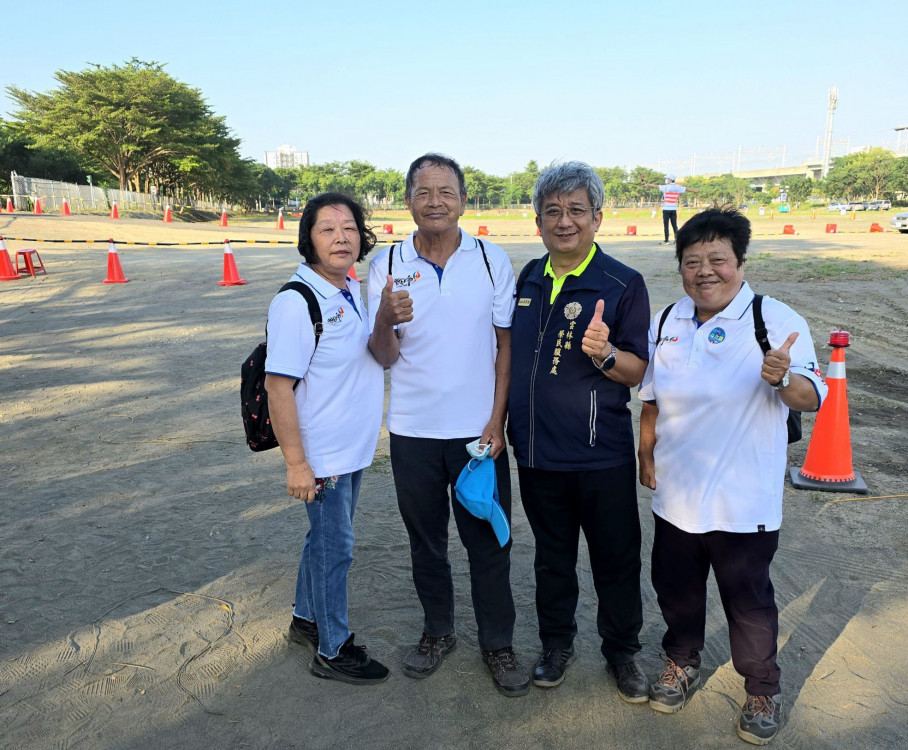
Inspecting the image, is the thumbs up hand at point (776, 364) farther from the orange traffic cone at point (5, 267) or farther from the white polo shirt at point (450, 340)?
the orange traffic cone at point (5, 267)

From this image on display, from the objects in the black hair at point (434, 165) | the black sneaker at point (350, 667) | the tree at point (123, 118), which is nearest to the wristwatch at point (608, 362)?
the black hair at point (434, 165)

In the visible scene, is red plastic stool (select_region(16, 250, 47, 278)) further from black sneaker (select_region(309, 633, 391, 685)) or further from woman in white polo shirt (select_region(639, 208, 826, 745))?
woman in white polo shirt (select_region(639, 208, 826, 745))

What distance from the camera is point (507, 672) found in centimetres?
270

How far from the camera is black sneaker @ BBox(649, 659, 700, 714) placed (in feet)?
8.34

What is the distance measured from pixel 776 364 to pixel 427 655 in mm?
1838

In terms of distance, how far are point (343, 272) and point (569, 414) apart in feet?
3.36

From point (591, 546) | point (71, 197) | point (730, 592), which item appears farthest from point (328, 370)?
point (71, 197)

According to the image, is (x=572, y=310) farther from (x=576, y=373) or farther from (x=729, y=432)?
(x=729, y=432)

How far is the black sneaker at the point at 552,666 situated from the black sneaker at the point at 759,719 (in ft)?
2.23

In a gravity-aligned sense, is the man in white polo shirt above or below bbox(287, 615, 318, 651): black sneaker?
above

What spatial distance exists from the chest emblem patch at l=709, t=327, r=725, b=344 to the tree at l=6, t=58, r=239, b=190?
45.5m

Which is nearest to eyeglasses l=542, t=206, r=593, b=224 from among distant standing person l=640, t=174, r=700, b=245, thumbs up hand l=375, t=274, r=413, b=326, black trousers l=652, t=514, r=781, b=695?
thumbs up hand l=375, t=274, r=413, b=326

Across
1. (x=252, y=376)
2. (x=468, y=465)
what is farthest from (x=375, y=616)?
(x=252, y=376)

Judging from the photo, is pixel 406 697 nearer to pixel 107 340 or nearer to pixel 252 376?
pixel 252 376
